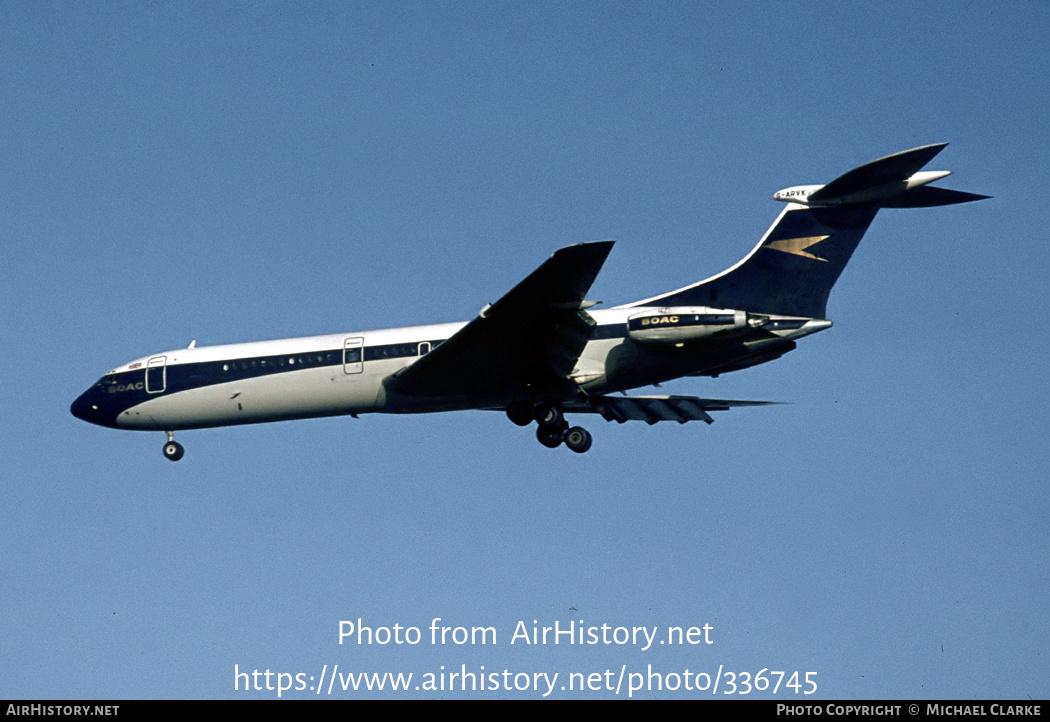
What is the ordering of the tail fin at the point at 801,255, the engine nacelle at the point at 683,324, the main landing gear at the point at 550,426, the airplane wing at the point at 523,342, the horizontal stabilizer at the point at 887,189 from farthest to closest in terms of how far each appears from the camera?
the main landing gear at the point at 550,426
the tail fin at the point at 801,255
the engine nacelle at the point at 683,324
the horizontal stabilizer at the point at 887,189
the airplane wing at the point at 523,342

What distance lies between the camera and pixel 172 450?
1367 inches

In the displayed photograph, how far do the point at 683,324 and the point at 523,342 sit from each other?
3.75m

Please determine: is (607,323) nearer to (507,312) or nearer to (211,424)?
(507,312)

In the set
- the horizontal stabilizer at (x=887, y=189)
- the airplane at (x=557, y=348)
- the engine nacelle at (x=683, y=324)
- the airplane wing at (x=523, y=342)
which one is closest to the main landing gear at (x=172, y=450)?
the airplane at (x=557, y=348)

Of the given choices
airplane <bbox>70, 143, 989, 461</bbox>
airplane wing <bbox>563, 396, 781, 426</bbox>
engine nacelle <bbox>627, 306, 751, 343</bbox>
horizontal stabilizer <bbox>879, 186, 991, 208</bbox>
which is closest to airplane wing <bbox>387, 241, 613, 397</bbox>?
airplane <bbox>70, 143, 989, 461</bbox>

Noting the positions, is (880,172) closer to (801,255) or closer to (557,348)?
(801,255)

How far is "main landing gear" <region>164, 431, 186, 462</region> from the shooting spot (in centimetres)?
3473

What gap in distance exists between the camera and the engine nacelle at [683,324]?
2983 cm

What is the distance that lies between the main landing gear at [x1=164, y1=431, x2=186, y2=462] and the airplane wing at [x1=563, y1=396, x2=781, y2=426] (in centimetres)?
1041

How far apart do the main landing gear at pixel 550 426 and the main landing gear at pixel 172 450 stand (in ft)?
29.4

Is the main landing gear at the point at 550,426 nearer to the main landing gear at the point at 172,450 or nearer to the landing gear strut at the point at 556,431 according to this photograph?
the landing gear strut at the point at 556,431
